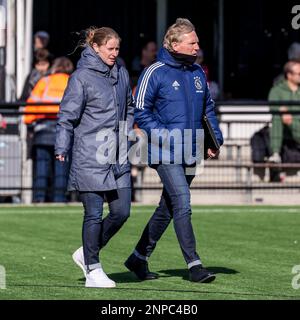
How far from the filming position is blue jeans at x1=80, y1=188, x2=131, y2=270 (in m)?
10.2

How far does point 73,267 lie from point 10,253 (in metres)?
1.31

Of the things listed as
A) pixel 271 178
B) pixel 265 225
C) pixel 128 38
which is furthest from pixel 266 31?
pixel 265 225

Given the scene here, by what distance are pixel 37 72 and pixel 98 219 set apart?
9246 mm

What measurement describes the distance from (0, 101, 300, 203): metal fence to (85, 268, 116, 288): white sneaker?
827 centimetres

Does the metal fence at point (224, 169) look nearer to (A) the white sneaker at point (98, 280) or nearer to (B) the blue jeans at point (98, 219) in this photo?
(B) the blue jeans at point (98, 219)

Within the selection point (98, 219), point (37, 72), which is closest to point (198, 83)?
point (98, 219)

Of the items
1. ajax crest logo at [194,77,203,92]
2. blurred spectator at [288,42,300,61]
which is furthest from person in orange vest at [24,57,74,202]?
ajax crest logo at [194,77,203,92]

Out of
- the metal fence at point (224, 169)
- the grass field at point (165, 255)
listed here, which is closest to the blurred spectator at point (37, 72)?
the metal fence at point (224, 169)

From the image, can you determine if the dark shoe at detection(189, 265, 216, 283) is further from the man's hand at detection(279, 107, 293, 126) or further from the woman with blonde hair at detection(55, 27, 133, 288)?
the man's hand at detection(279, 107, 293, 126)

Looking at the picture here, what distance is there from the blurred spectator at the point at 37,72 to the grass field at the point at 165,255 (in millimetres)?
2076

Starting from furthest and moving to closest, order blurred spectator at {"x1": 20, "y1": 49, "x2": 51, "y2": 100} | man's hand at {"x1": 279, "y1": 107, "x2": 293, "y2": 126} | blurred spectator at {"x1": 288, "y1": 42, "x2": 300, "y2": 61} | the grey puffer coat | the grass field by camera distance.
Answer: blurred spectator at {"x1": 288, "y1": 42, "x2": 300, "y2": 61} → blurred spectator at {"x1": 20, "y1": 49, "x2": 51, "y2": 100} → man's hand at {"x1": 279, "y1": 107, "x2": 293, "y2": 126} → the grey puffer coat → the grass field

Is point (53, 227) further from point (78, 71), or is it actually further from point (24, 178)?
point (78, 71)

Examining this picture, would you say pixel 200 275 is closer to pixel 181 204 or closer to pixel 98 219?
pixel 181 204

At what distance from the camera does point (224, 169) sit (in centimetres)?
1909
